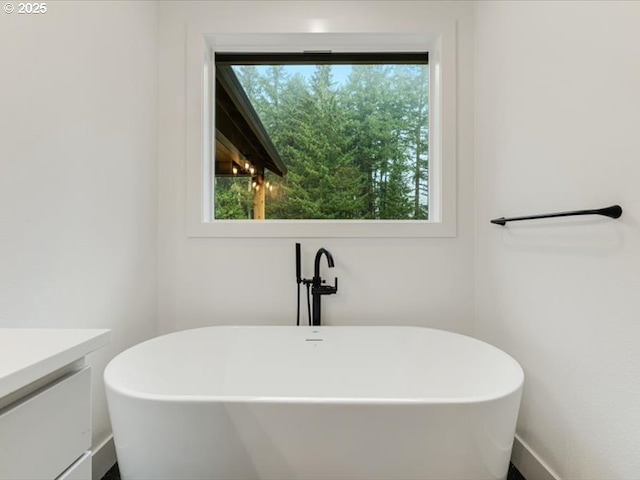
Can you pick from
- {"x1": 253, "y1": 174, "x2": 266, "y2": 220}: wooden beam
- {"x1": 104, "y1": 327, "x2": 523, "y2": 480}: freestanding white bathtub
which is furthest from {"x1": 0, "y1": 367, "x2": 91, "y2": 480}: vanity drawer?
Answer: {"x1": 253, "y1": 174, "x2": 266, "y2": 220}: wooden beam

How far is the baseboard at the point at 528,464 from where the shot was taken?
1.32 m

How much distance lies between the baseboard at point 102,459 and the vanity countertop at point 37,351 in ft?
3.37

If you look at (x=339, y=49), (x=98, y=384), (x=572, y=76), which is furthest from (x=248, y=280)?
(x=572, y=76)

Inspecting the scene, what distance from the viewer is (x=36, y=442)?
21.4 inches

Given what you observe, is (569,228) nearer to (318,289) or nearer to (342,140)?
(318,289)

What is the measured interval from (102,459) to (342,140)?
206 centimetres

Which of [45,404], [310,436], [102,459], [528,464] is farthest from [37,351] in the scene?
[528,464]

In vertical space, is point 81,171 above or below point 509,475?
above

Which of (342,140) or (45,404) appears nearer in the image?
(45,404)

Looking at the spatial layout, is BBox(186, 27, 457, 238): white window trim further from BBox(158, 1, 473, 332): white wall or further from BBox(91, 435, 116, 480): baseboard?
BBox(91, 435, 116, 480): baseboard

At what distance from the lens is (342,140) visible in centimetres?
214

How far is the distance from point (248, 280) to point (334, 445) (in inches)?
45.2

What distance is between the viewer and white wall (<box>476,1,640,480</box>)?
0.99 meters

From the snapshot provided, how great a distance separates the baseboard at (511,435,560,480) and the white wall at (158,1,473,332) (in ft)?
2.13
